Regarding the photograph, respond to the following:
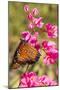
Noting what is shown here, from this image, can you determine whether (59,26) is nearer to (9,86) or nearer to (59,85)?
(59,85)

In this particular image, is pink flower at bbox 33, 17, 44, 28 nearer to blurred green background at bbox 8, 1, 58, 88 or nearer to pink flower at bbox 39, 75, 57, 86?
blurred green background at bbox 8, 1, 58, 88

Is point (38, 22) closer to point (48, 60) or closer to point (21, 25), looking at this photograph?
point (21, 25)

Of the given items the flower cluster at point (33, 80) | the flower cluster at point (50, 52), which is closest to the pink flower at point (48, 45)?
the flower cluster at point (50, 52)

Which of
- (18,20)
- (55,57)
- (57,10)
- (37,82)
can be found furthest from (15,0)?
(37,82)

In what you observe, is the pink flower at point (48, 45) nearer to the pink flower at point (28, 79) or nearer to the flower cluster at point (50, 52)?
the flower cluster at point (50, 52)

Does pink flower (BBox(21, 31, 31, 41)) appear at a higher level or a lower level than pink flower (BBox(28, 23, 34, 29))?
lower

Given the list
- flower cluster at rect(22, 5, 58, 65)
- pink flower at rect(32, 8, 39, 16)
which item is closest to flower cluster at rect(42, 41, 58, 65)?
flower cluster at rect(22, 5, 58, 65)
